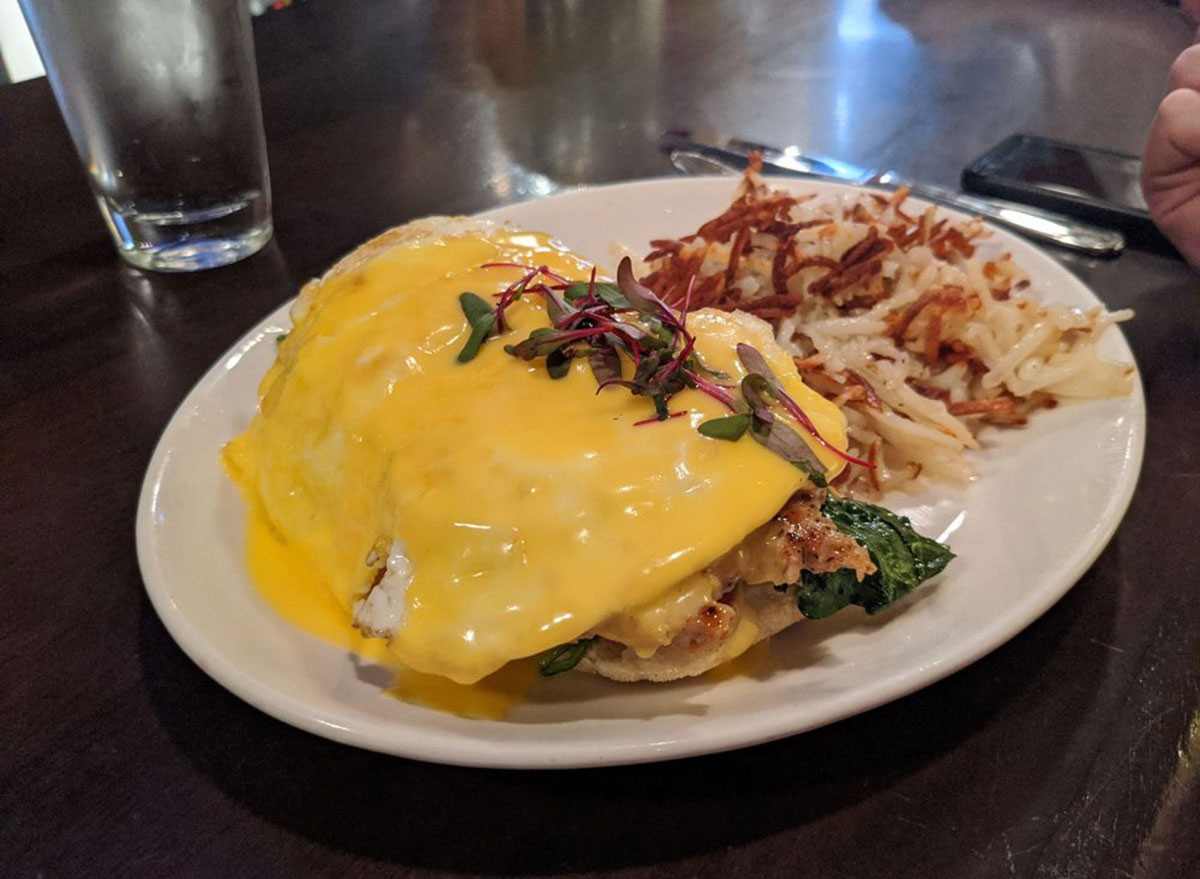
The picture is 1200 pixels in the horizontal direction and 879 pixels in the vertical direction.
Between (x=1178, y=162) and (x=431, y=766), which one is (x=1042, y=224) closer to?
(x=1178, y=162)

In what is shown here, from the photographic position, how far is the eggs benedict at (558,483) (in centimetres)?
126

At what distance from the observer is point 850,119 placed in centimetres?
389

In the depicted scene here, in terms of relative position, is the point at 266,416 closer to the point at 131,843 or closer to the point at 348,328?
the point at 348,328

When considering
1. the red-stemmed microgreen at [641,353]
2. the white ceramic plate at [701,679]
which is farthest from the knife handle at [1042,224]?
the red-stemmed microgreen at [641,353]

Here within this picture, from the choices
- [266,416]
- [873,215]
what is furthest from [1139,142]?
[266,416]

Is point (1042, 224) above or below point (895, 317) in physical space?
below

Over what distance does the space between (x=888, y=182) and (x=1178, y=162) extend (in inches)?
31.9

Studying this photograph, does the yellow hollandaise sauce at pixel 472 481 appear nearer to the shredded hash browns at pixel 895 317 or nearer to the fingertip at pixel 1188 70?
the shredded hash browns at pixel 895 317

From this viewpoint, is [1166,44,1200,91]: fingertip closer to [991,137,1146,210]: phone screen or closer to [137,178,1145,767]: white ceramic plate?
[991,137,1146,210]: phone screen

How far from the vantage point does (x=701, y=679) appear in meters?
1.38

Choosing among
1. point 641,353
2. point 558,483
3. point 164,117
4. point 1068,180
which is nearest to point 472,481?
point 558,483

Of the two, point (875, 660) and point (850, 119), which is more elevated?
point (875, 660)

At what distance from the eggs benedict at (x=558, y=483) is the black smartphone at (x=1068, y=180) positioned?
1719 millimetres

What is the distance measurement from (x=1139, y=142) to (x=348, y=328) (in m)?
Answer: 3.34
